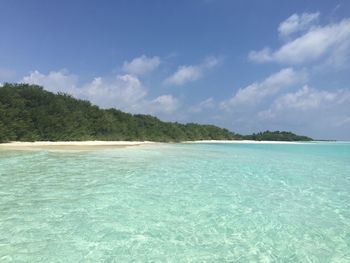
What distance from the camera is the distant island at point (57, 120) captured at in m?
30.6

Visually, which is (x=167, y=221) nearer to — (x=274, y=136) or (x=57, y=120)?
(x=57, y=120)

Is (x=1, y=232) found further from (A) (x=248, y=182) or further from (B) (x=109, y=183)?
(A) (x=248, y=182)

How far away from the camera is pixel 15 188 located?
7.86m

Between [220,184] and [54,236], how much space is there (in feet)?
19.6

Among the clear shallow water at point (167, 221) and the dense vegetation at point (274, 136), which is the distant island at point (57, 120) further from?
the dense vegetation at point (274, 136)

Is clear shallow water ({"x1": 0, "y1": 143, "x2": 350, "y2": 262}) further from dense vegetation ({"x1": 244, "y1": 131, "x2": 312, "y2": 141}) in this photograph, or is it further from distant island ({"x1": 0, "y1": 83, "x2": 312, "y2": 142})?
dense vegetation ({"x1": 244, "y1": 131, "x2": 312, "y2": 141})

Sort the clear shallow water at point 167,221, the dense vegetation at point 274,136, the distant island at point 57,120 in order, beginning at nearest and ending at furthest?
the clear shallow water at point 167,221, the distant island at point 57,120, the dense vegetation at point 274,136

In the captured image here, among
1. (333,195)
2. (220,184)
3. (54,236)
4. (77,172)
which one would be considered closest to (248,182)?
(220,184)

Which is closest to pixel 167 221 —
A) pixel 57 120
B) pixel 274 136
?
pixel 57 120

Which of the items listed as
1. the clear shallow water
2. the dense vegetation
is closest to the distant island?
the clear shallow water

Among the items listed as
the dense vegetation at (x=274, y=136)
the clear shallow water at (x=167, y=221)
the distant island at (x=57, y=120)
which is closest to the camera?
the clear shallow water at (x=167, y=221)

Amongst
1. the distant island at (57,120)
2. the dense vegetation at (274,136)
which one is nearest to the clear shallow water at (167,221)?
the distant island at (57,120)

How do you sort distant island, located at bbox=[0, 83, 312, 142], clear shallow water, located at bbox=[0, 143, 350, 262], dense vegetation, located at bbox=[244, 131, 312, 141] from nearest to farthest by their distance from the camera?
clear shallow water, located at bbox=[0, 143, 350, 262] → distant island, located at bbox=[0, 83, 312, 142] → dense vegetation, located at bbox=[244, 131, 312, 141]

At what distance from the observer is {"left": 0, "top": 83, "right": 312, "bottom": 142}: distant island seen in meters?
30.6
